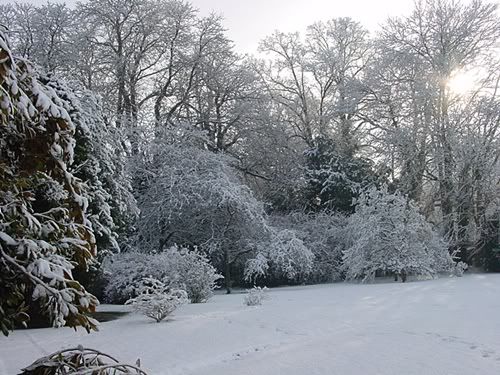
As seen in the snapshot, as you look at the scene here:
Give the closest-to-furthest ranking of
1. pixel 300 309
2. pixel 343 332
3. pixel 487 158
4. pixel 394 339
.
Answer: pixel 394 339, pixel 343 332, pixel 300 309, pixel 487 158

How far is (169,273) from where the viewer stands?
11.9 m

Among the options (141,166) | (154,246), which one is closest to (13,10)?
(141,166)

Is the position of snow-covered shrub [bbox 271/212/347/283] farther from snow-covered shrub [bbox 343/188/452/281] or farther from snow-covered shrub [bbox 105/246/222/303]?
snow-covered shrub [bbox 105/246/222/303]

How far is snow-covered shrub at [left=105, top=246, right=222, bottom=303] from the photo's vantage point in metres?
12.0

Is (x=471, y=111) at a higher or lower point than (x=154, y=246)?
higher

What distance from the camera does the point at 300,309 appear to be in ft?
30.8

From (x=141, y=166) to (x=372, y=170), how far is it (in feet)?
33.1

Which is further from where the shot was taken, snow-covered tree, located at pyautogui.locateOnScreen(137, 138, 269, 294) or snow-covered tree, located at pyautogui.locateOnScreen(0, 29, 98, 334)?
snow-covered tree, located at pyautogui.locateOnScreen(137, 138, 269, 294)

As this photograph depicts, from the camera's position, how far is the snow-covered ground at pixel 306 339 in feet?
16.9

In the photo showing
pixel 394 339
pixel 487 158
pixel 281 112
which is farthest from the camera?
pixel 281 112

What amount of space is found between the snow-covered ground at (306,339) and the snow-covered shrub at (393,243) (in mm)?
5112

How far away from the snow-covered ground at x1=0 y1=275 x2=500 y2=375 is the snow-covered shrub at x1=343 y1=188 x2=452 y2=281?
5112 mm

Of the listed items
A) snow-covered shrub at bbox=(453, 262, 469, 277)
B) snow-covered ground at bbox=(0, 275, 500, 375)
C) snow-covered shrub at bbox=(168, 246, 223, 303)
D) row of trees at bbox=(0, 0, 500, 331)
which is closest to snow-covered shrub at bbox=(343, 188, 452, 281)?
row of trees at bbox=(0, 0, 500, 331)

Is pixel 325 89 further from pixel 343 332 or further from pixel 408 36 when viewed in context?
pixel 343 332
